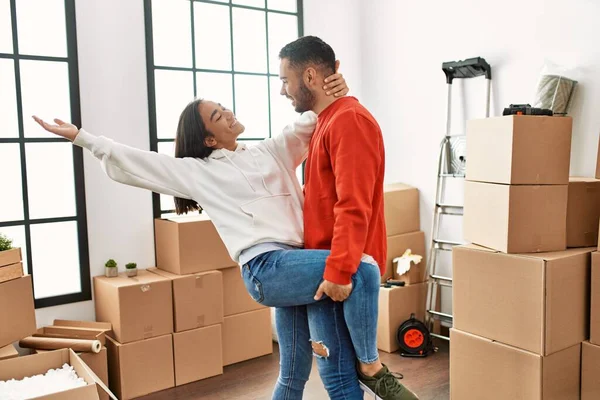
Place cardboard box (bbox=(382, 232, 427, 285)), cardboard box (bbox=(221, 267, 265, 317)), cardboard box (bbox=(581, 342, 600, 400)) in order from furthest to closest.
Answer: cardboard box (bbox=(382, 232, 427, 285)) → cardboard box (bbox=(221, 267, 265, 317)) → cardboard box (bbox=(581, 342, 600, 400))

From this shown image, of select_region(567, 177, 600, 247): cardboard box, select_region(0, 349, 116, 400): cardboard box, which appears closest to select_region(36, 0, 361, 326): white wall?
select_region(0, 349, 116, 400): cardboard box

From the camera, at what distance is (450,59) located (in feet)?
12.0

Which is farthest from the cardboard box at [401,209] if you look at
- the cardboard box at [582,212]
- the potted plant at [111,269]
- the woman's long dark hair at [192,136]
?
the woman's long dark hair at [192,136]

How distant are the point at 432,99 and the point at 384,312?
1493mm

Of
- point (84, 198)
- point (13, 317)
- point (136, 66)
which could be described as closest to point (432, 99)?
point (136, 66)

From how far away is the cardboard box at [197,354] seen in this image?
3.15 m

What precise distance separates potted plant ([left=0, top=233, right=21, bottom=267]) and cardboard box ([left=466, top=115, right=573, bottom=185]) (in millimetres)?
2270

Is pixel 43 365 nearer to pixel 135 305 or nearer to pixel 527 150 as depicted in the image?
pixel 135 305

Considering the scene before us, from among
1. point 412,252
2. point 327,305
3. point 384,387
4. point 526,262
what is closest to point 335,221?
point 327,305

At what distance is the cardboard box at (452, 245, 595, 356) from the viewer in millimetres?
2355

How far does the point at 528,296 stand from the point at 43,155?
263cm

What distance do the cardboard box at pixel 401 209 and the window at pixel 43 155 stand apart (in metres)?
1.95

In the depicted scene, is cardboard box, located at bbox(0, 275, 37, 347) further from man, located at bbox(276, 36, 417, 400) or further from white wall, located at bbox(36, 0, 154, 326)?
man, located at bbox(276, 36, 417, 400)

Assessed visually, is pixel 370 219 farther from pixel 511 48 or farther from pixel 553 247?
pixel 511 48
